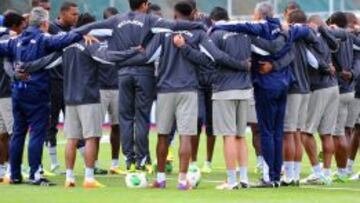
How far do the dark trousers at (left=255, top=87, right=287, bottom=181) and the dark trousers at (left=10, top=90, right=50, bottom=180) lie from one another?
310 centimetres

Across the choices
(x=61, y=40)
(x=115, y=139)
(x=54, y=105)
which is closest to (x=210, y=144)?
(x=115, y=139)

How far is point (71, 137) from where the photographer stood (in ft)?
59.3

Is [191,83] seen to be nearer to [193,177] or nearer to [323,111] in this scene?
[193,177]

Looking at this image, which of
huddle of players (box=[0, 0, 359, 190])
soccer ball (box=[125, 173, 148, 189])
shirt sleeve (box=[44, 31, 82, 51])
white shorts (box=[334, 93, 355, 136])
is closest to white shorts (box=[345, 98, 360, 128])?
white shorts (box=[334, 93, 355, 136])

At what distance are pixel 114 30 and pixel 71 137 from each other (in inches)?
64.9

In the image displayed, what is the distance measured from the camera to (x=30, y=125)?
18297 millimetres

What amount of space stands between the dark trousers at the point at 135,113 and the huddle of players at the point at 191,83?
0.6 inches

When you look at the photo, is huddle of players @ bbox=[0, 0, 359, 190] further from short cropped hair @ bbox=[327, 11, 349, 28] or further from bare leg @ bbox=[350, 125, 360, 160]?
bare leg @ bbox=[350, 125, 360, 160]

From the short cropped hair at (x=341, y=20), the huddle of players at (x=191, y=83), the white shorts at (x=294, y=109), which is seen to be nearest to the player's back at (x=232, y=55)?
the huddle of players at (x=191, y=83)

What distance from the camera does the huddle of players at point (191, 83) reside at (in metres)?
17.5

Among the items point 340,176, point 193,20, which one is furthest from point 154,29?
point 340,176

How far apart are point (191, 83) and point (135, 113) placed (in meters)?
1.66

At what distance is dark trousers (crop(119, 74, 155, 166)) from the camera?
18.5 metres

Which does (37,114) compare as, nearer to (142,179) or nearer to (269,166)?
(142,179)
